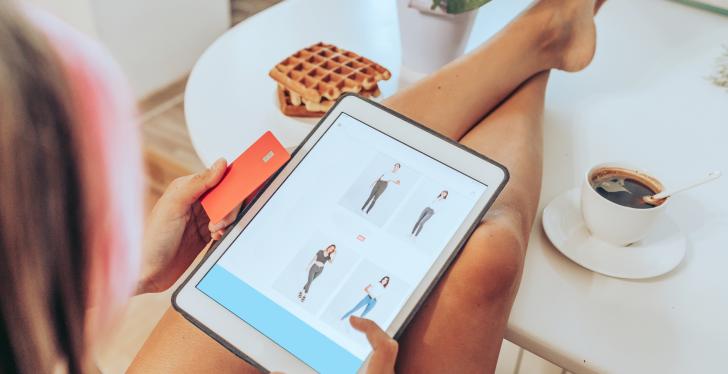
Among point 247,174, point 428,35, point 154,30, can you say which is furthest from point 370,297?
point 154,30

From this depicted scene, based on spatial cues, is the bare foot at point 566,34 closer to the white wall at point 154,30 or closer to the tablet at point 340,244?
the tablet at point 340,244

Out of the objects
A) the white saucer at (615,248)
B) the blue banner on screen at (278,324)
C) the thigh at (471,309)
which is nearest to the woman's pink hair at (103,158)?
the blue banner on screen at (278,324)

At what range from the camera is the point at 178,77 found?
2.08 meters

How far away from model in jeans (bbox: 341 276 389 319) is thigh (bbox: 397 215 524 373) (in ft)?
0.14

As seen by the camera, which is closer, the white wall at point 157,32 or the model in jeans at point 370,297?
the model in jeans at point 370,297

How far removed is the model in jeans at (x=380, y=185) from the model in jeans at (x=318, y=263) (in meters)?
0.05

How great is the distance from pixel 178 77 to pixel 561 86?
1.49 metres

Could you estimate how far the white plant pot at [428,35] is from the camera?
34.6 inches

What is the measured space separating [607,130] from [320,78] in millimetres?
373

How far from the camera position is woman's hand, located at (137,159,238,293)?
2.01 ft

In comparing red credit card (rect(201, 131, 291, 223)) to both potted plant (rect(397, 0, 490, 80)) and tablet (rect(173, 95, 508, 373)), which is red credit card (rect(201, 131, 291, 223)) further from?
potted plant (rect(397, 0, 490, 80))

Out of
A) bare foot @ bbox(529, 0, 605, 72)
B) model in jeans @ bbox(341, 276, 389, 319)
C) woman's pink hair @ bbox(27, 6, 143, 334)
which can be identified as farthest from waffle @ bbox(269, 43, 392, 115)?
woman's pink hair @ bbox(27, 6, 143, 334)

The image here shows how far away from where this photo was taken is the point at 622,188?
0.63 meters

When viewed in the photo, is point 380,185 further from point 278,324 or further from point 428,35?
point 428,35
